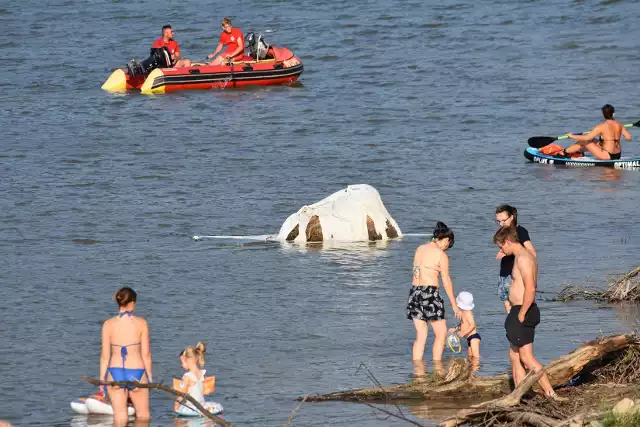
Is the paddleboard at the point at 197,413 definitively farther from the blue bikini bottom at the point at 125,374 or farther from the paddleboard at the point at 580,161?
the paddleboard at the point at 580,161

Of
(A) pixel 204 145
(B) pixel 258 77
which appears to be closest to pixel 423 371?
(A) pixel 204 145

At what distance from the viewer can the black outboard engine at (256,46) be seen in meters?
27.9

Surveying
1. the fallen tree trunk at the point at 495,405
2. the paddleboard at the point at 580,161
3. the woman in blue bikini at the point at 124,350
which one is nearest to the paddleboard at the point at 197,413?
the woman in blue bikini at the point at 124,350

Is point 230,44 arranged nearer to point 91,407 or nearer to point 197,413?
point 91,407

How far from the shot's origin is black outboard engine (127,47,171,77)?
2803cm

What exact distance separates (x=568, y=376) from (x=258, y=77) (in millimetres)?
19934

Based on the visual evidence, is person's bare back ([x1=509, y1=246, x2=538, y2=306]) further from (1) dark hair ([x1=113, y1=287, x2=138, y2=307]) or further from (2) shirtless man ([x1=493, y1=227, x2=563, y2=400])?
(1) dark hair ([x1=113, y1=287, x2=138, y2=307])

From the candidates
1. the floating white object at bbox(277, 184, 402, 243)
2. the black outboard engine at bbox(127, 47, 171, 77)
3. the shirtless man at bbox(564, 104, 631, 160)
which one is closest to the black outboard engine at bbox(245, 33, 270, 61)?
the black outboard engine at bbox(127, 47, 171, 77)

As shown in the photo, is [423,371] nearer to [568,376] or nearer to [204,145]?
[568,376]

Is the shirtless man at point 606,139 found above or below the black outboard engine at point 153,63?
below

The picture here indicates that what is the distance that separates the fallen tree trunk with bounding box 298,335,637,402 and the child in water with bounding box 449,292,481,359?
915 millimetres

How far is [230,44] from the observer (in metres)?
27.9

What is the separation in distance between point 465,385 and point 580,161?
12.5 meters

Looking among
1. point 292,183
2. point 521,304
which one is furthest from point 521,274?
point 292,183
